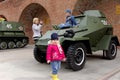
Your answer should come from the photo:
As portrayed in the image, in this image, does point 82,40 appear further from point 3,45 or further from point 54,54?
point 3,45

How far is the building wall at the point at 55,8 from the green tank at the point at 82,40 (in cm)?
498

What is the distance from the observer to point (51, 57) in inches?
278

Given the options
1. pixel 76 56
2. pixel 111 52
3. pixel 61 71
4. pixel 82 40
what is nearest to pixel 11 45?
pixel 111 52

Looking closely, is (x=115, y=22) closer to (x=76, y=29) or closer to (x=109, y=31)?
(x=109, y=31)

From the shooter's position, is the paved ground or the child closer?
the child

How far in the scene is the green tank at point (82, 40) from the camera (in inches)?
337

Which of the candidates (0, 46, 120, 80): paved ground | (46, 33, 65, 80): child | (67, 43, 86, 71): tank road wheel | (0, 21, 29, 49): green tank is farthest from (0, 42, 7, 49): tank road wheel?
(46, 33, 65, 80): child

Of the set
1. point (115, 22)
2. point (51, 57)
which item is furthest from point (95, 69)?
point (115, 22)

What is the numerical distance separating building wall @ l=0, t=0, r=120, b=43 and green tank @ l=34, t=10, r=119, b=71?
498 centimetres

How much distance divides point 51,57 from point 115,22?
953cm

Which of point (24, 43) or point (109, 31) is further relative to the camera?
point (24, 43)

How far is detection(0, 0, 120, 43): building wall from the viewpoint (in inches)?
629

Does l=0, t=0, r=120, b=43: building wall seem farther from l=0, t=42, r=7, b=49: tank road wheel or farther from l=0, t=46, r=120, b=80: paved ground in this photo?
l=0, t=46, r=120, b=80: paved ground

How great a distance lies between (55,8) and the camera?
17.9m
